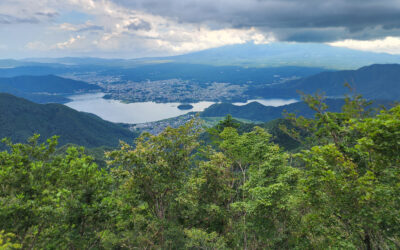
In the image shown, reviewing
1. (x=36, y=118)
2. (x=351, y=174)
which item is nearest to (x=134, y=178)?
(x=351, y=174)

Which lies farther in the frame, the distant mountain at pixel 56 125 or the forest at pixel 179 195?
the distant mountain at pixel 56 125

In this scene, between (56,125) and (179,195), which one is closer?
(179,195)

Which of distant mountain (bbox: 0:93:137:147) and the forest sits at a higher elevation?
the forest

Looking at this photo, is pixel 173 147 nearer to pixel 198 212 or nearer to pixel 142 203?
pixel 142 203

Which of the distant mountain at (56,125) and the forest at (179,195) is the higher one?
the forest at (179,195)

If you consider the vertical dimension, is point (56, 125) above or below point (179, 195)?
below

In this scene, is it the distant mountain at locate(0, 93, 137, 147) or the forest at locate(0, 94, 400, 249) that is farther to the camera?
the distant mountain at locate(0, 93, 137, 147)
